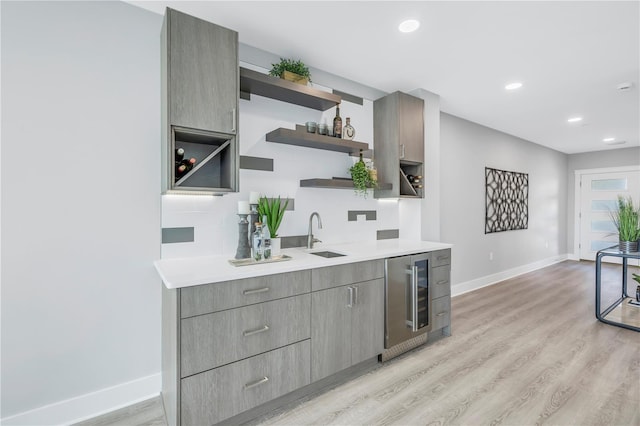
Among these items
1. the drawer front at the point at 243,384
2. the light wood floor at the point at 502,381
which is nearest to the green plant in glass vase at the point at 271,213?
the drawer front at the point at 243,384

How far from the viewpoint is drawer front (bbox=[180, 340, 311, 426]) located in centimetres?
160

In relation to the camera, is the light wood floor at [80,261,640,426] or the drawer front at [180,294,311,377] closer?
the drawer front at [180,294,311,377]

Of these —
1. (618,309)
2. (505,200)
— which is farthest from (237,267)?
(505,200)

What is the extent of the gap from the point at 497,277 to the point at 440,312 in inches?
112

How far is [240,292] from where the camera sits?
5.68 feet

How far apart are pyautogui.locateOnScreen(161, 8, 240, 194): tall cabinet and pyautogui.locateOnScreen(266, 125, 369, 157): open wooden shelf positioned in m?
0.46

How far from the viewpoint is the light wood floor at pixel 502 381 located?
1.88 m

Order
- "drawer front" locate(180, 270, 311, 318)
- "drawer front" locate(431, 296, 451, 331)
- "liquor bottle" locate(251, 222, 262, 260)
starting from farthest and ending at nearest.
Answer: "drawer front" locate(431, 296, 451, 331) < "liquor bottle" locate(251, 222, 262, 260) < "drawer front" locate(180, 270, 311, 318)

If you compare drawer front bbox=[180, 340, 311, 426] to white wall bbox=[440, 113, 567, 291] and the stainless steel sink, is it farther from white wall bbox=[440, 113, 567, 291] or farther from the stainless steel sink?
white wall bbox=[440, 113, 567, 291]

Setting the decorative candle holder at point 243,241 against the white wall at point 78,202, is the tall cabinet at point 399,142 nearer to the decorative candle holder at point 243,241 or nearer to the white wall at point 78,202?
the decorative candle holder at point 243,241

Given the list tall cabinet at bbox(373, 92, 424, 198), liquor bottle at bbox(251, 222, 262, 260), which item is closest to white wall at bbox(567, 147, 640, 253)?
tall cabinet at bbox(373, 92, 424, 198)

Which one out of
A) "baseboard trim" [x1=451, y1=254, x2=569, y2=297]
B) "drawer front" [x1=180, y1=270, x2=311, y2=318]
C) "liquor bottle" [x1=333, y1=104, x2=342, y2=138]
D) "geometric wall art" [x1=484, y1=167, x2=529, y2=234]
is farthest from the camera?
"geometric wall art" [x1=484, y1=167, x2=529, y2=234]

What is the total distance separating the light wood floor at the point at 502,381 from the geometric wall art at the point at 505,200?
1.80 meters

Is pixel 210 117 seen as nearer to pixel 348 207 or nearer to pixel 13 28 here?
pixel 13 28
